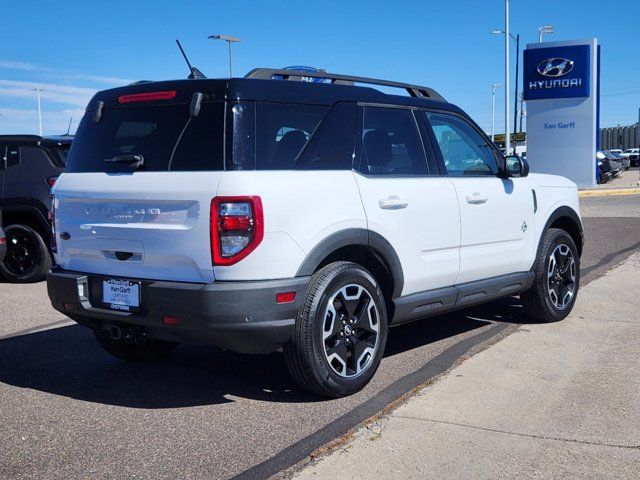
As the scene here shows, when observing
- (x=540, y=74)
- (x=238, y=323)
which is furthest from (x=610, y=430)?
(x=540, y=74)

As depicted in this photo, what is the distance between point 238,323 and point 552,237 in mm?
3561

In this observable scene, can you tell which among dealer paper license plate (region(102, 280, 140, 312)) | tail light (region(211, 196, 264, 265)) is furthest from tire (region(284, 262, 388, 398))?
dealer paper license plate (region(102, 280, 140, 312))

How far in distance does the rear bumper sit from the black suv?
567 cm

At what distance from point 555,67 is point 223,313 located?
27.1 metres

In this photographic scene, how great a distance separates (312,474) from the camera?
3559 mm

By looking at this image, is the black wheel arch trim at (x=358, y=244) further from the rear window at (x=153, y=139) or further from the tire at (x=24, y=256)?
the tire at (x=24, y=256)

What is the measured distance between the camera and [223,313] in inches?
163

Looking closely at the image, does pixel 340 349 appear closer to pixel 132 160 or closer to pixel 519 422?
pixel 519 422

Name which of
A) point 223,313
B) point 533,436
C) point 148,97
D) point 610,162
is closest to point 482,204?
point 533,436

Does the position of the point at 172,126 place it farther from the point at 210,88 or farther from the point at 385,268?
the point at 385,268

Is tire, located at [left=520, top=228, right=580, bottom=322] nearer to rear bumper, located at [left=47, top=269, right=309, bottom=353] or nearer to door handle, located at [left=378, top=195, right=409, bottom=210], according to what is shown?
door handle, located at [left=378, top=195, right=409, bottom=210]

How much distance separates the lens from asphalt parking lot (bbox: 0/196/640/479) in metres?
3.82

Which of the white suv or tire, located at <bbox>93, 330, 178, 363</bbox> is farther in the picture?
tire, located at <bbox>93, 330, 178, 363</bbox>

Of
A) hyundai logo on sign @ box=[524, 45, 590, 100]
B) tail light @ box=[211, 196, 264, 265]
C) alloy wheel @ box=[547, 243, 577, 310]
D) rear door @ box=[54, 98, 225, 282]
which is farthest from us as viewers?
hyundai logo on sign @ box=[524, 45, 590, 100]
